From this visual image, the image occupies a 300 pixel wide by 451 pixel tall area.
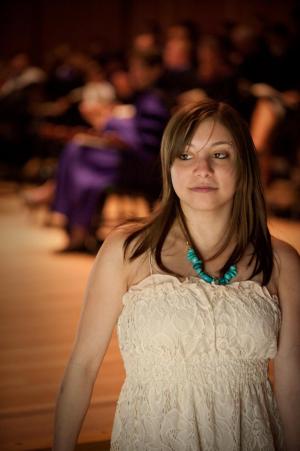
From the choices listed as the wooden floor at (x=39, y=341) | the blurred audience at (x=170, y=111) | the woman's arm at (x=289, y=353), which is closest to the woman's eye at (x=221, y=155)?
the woman's arm at (x=289, y=353)

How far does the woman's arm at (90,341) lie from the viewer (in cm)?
161

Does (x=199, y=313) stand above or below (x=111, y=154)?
below

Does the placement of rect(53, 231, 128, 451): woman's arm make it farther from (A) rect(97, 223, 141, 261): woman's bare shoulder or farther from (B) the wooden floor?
(B) the wooden floor

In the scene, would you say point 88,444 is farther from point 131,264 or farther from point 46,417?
point 131,264

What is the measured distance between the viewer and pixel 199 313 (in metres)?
1.56

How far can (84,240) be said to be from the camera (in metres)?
5.90

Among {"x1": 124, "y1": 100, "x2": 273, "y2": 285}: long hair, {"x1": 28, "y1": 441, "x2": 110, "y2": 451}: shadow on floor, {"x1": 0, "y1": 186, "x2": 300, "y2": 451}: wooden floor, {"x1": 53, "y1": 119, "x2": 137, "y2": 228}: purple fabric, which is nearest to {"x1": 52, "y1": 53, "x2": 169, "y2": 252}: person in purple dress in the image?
{"x1": 53, "y1": 119, "x2": 137, "y2": 228}: purple fabric

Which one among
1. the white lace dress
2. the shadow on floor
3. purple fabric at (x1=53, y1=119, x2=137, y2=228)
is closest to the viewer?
the white lace dress

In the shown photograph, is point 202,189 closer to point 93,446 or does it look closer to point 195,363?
point 195,363

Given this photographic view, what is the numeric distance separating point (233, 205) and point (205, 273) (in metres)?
0.18

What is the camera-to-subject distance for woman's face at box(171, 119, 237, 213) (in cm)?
167

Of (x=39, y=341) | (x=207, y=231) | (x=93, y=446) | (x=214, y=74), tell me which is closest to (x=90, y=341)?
(x=207, y=231)

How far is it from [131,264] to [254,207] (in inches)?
12.4

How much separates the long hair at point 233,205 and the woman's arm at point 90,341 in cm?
5
